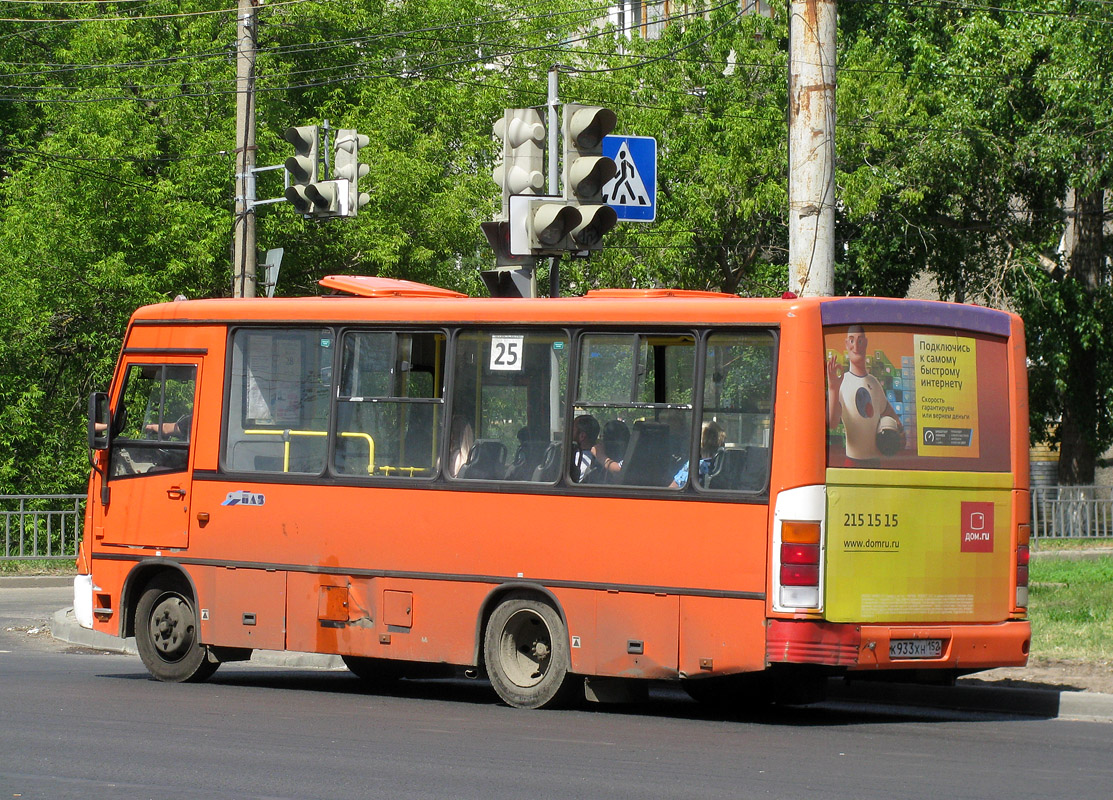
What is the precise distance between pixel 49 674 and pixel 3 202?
2480 cm

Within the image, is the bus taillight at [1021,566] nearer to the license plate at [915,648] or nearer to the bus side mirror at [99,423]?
the license plate at [915,648]

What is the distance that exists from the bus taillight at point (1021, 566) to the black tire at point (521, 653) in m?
3.01

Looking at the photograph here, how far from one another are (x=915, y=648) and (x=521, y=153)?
519 centimetres

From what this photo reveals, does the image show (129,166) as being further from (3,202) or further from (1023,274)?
(1023,274)

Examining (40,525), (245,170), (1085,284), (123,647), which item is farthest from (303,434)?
(1085,284)

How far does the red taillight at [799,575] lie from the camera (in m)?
9.90

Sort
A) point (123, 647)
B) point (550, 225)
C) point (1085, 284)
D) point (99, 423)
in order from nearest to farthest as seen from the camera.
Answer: point (550, 225) < point (99, 423) < point (123, 647) < point (1085, 284)

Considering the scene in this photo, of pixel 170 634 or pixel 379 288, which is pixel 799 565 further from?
pixel 170 634

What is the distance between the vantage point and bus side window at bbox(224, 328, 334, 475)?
1211cm

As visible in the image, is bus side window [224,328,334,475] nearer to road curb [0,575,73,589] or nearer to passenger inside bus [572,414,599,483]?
passenger inside bus [572,414,599,483]

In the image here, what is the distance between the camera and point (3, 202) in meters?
35.8

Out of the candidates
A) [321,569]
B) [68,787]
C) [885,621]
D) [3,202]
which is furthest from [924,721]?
[3,202]

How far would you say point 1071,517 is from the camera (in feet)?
102

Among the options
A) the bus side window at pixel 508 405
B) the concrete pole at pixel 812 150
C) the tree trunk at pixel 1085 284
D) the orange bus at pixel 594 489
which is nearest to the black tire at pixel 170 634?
the orange bus at pixel 594 489
